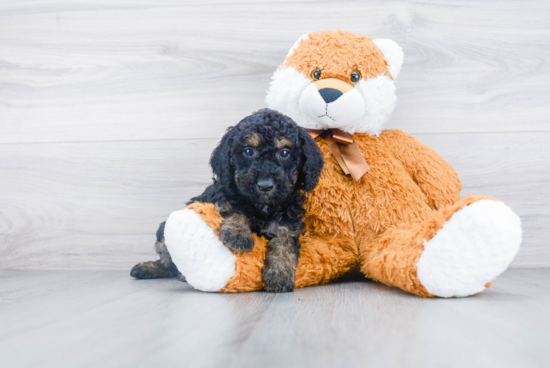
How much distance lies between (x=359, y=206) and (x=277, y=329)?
0.60 m

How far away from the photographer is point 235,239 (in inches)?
43.0

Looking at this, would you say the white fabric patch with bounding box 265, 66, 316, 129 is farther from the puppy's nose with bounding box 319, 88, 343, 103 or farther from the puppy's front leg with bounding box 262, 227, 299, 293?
the puppy's front leg with bounding box 262, 227, 299, 293

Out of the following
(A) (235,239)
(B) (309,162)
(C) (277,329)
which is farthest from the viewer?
(B) (309,162)

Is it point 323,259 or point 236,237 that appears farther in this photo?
point 323,259

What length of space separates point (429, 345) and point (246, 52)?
138 centimetres

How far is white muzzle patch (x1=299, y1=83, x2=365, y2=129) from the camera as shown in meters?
1.29

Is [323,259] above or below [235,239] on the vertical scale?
below

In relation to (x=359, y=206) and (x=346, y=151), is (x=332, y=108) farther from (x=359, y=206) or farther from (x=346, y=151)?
(x=359, y=206)

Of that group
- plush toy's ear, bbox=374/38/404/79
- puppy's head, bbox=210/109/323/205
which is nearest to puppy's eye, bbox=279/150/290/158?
puppy's head, bbox=210/109/323/205

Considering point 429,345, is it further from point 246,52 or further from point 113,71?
point 113,71

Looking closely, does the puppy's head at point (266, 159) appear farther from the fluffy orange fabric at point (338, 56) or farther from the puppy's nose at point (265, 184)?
the fluffy orange fabric at point (338, 56)

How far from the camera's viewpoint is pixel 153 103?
1805mm

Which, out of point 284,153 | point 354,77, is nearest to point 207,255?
point 284,153

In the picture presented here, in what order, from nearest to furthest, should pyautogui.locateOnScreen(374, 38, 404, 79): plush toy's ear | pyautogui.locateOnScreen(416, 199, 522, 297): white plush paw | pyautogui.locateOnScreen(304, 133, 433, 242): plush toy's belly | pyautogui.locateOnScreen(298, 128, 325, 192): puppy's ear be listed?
pyautogui.locateOnScreen(416, 199, 522, 297): white plush paw → pyautogui.locateOnScreen(298, 128, 325, 192): puppy's ear → pyautogui.locateOnScreen(304, 133, 433, 242): plush toy's belly → pyautogui.locateOnScreen(374, 38, 404, 79): plush toy's ear
